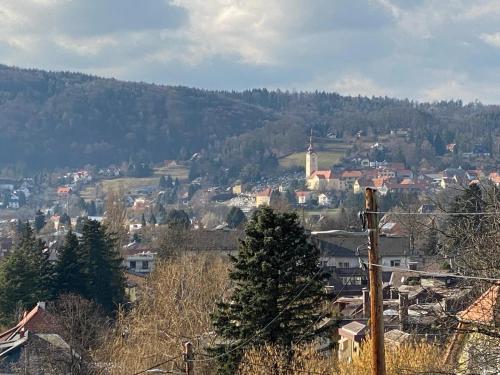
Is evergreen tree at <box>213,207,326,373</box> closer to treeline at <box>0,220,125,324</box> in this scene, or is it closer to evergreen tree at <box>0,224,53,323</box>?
treeline at <box>0,220,125,324</box>

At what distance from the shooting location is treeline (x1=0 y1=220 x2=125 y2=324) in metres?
58.2

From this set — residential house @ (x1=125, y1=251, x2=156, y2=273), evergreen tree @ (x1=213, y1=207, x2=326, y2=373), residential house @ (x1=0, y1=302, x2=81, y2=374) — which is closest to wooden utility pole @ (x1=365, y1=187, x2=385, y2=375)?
evergreen tree @ (x1=213, y1=207, x2=326, y2=373)

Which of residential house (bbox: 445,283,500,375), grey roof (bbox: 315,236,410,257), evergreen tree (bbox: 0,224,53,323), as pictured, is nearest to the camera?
residential house (bbox: 445,283,500,375)

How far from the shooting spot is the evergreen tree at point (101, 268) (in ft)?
201

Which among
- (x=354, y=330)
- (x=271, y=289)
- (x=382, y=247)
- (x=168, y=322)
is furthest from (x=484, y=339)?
(x=382, y=247)

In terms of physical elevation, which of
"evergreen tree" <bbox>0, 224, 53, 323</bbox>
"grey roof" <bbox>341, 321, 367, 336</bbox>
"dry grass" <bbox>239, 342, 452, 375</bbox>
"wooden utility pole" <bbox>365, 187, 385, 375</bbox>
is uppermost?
"wooden utility pole" <bbox>365, 187, 385, 375</bbox>

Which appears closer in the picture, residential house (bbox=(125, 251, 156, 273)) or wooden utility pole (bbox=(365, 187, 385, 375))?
wooden utility pole (bbox=(365, 187, 385, 375))

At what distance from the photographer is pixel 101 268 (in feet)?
207

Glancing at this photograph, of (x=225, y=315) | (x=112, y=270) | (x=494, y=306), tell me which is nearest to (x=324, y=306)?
(x=225, y=315)

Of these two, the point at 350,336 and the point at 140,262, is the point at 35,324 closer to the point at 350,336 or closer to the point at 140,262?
the point at 350,336

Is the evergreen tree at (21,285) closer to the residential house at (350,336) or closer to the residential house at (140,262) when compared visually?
the residential house at (350,336)

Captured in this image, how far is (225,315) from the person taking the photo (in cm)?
3070

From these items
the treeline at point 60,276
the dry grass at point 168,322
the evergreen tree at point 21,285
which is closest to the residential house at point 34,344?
the dry grass at point 168,322

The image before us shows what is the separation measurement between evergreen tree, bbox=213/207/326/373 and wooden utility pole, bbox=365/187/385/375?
47.2 feet
